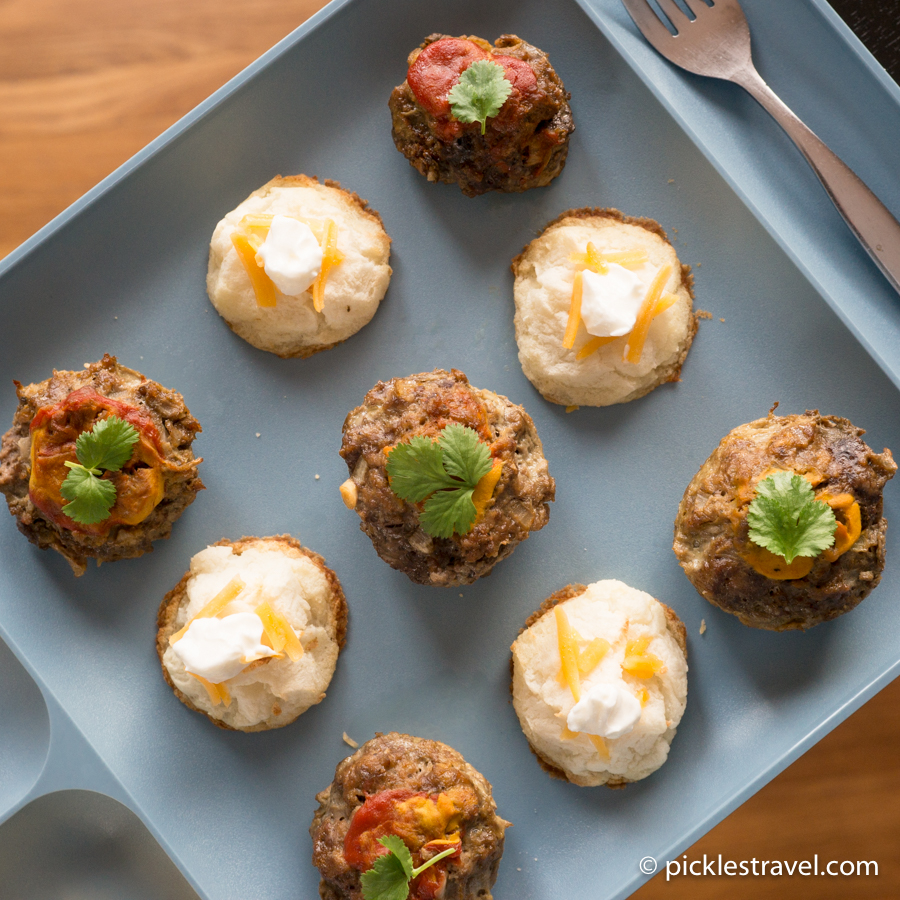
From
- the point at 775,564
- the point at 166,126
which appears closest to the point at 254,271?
the point at 166,126

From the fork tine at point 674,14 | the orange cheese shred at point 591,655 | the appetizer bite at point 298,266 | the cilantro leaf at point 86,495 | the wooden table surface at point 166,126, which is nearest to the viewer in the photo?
the cilantro leaf at point 86,495

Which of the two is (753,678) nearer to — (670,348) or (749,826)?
(749,826)

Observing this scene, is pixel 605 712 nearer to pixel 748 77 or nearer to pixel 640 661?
pixel 640 661

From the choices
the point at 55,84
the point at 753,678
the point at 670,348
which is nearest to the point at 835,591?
the point at 753,678

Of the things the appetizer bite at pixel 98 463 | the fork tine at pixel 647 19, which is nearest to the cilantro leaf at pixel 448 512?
the appetizer bite at pixel 98 463

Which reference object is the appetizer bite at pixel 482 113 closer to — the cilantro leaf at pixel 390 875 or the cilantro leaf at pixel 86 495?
the cilantro leaf at pixel 86 495

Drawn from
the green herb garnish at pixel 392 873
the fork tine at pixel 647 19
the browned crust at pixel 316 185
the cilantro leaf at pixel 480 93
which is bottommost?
the green herb garnish at pixel 392 873
